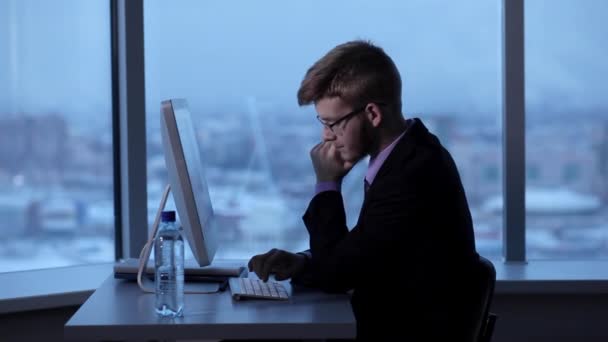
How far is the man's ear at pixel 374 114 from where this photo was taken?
2.01 meters

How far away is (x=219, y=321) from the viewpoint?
1.65 metres

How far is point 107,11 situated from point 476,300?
7.19 feet

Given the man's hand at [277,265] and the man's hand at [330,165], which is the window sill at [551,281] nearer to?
the man's hand at [330,165]

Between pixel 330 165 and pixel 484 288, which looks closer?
pixel 484 288

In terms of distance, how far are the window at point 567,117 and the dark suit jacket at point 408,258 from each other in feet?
5.06

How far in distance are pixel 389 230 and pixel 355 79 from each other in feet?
1.33

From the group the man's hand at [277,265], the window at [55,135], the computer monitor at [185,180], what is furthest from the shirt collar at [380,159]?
the window at [55,135]

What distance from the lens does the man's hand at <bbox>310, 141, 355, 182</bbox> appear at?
214 cm

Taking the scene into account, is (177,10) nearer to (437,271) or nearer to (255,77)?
(255,77)

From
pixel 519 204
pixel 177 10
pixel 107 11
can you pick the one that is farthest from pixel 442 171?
pixel 107 11

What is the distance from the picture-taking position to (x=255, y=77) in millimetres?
3330

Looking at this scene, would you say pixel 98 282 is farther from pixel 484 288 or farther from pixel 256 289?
pixel 484 288

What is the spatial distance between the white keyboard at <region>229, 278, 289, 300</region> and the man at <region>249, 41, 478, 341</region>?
48mm

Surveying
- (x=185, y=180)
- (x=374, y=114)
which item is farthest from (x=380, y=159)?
(x=185, y=180)
